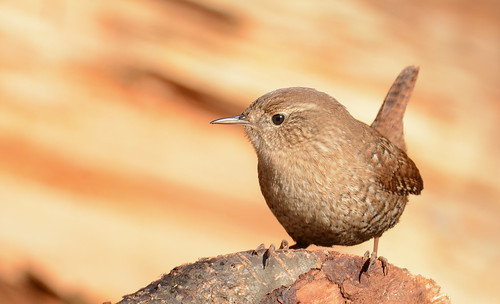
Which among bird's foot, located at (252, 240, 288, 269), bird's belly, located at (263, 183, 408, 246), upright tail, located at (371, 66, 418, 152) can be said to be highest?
upright tail, located at (371, 66, 418, 152)

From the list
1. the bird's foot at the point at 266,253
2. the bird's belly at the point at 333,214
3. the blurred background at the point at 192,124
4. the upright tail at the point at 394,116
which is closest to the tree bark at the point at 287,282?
the bird's foot at the point at 266,253

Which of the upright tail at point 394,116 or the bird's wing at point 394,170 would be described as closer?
the bird's wing at point 394,170

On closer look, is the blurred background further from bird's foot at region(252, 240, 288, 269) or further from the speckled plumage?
bird's foot at region(252, 240, 288, 269)

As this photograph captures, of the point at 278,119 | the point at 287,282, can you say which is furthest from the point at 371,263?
the point at 278,119

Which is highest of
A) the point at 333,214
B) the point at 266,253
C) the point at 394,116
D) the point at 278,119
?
the point at 394,116

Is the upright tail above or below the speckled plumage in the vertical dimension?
above

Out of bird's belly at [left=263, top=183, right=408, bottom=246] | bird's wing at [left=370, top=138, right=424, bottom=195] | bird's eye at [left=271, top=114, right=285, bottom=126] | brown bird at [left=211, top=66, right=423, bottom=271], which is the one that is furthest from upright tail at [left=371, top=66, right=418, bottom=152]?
bird's eye at [left=271, top=114, right=285, bottom=126]

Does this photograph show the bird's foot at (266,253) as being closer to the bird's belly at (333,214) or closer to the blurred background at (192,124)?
the bird's belly at (333,214)

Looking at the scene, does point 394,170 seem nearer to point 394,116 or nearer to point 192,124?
point 394,116
